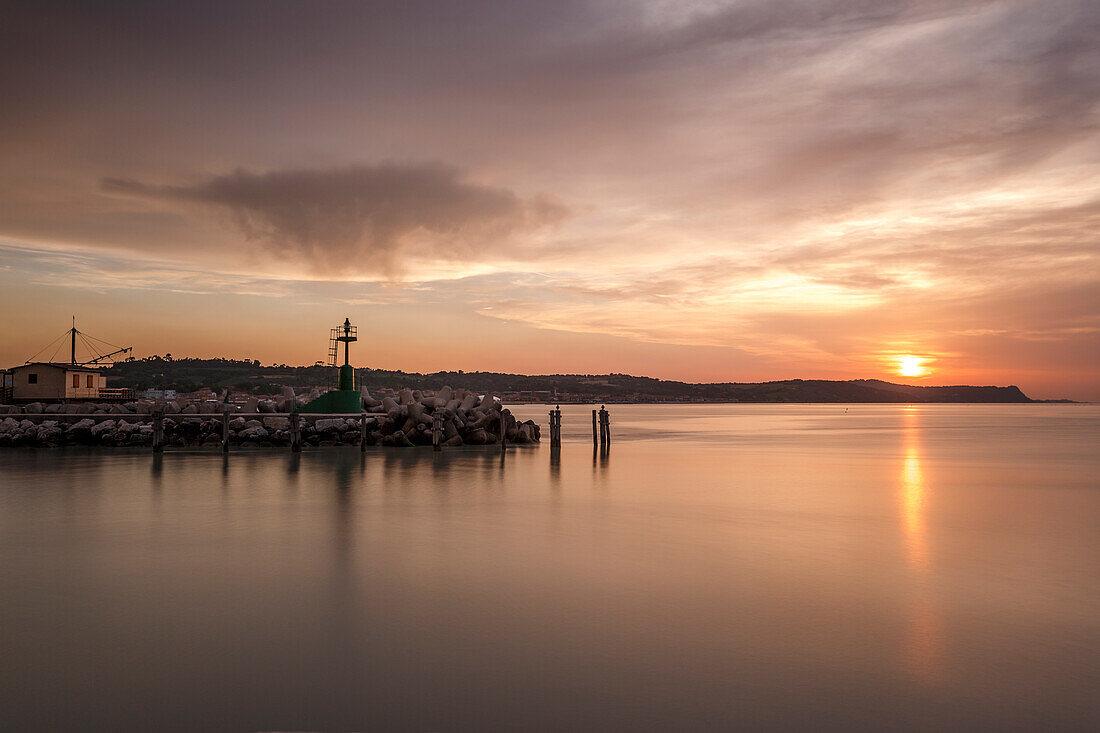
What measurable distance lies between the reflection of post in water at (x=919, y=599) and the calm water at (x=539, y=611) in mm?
44

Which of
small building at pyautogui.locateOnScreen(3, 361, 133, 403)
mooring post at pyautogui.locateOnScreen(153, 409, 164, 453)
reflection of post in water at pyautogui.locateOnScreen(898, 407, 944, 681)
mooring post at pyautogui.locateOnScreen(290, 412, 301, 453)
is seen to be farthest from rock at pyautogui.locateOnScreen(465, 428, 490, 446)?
small building at pyautogui.locateOnScreen(3, 361, 133, 403)

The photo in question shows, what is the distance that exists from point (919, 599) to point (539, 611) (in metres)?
4.01

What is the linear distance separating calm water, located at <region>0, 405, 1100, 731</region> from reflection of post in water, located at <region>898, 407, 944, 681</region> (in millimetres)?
44

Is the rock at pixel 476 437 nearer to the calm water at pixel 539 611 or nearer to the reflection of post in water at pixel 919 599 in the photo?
the calm water at pixel 539 611

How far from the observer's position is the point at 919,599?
301 inches

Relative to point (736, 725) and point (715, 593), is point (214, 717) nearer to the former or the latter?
point (736, 725)

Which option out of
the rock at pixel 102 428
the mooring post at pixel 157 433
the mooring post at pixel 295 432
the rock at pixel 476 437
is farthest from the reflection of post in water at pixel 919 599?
the rock at pixel 102 428

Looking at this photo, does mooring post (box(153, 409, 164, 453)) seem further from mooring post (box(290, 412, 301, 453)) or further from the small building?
the small building

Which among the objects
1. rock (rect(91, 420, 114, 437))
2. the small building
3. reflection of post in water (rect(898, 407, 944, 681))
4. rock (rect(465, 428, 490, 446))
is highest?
the small building

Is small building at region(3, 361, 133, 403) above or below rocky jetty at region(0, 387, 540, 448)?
above

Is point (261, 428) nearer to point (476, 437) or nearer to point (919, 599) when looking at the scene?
point (476, 437)

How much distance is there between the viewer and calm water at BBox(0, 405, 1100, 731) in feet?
15.9

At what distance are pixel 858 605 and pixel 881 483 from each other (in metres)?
13.8

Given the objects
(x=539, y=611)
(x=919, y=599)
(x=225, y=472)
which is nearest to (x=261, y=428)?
(x=225, y=472)
